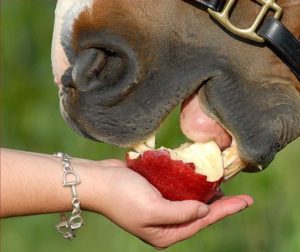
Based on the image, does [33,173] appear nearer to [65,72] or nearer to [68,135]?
[65,72]

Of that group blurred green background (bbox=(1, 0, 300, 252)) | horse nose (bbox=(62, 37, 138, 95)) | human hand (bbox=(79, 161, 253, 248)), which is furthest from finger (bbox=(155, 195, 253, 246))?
blurred green background (bbox=(1, 0, 300, 252))

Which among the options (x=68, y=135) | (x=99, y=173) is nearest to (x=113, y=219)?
(x=99, y=173)

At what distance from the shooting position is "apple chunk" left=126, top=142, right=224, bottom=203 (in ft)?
8.06

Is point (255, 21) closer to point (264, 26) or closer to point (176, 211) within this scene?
point (264, 26)

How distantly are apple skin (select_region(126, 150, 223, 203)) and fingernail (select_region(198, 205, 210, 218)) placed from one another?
0.04 metres

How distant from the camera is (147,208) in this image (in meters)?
2.38

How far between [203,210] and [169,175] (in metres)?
0.10

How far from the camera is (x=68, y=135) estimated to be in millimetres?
4438

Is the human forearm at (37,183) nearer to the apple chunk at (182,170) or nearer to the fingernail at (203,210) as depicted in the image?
the apple chunk at (182,170)

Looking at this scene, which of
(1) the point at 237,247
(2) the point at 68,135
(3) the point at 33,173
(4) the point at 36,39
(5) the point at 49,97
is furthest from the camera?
(4) the point at 36,39

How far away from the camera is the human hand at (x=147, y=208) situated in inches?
93.9

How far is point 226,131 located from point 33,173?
16.5 inches

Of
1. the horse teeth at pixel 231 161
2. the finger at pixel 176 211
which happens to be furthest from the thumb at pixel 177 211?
the horse teeth at pixel 231 161

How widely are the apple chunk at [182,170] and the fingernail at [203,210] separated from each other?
→ 42 millimetres
